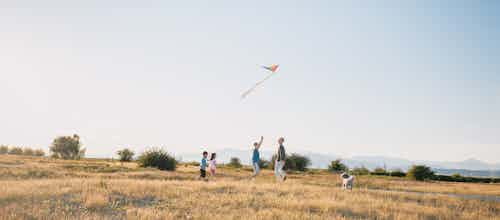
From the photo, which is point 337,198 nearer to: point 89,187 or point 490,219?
point 490,219

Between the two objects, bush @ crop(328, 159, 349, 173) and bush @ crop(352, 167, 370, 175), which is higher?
bush @ crop(328, 159, 349, 173)

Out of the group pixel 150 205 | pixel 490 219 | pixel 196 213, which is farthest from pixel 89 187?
pixel 490 219

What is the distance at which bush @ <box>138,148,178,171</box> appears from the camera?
38.0 metres

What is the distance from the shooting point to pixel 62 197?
13312 mm

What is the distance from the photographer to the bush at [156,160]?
38031 millimetres

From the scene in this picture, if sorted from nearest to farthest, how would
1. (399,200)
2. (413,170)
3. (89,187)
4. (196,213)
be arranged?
1. (196,213)
2. (89,187)
3. (399,200)
4. (413,170)

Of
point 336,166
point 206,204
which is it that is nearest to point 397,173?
point 336,166

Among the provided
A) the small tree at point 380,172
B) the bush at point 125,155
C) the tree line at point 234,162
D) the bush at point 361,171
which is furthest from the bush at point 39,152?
the small tree at point 380,172

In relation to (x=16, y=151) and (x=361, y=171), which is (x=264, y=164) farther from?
(x=16, y=151)

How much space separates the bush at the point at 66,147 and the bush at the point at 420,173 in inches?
1908

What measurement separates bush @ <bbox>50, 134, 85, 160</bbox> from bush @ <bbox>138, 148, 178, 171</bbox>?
1213 inches

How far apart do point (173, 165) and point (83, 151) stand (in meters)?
35.1

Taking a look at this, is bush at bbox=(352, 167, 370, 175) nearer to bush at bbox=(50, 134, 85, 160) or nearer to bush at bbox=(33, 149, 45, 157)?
bush at bbox=(50, 134, 85, 160)

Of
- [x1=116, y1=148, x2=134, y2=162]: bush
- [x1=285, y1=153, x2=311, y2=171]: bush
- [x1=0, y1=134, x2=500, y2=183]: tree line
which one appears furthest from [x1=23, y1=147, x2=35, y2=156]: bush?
[x1=285, y1=153, x2=311, y2=171]: bush
